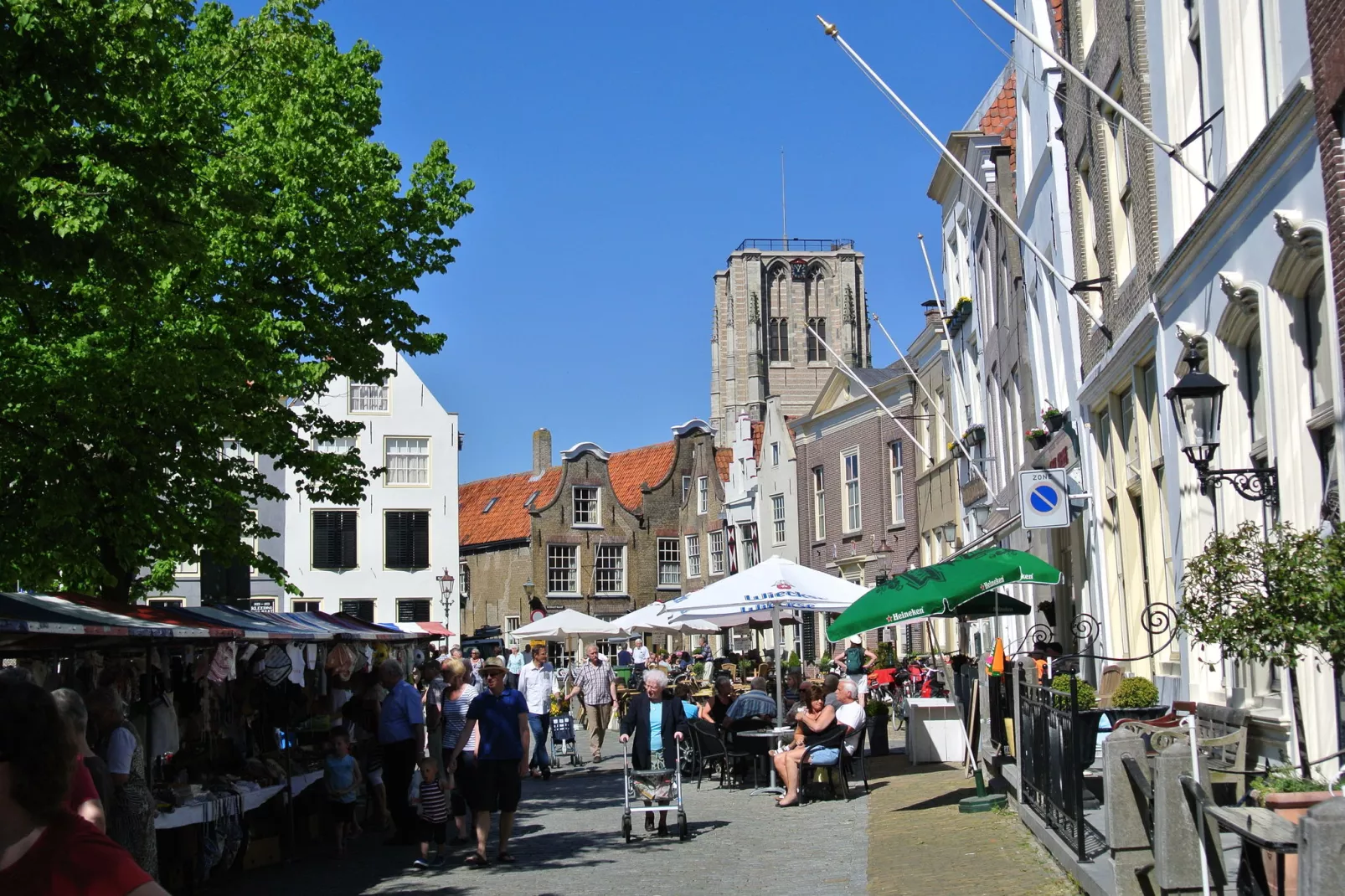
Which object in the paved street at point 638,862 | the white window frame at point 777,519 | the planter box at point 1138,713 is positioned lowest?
the paved street at point 638,862

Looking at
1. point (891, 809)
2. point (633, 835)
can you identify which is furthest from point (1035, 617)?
point (633, 835)

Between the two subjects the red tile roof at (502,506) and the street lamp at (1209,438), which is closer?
the street lamp at (1209,438)

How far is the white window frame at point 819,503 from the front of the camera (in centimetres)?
4559

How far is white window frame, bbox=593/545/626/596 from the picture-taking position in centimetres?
6116

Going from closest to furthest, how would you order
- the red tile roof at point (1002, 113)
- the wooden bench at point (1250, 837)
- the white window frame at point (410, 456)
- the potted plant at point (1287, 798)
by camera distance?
the wooden bench at point (1250, 837)
the potted plant at point (1287, 798)
the red tile roof at point (1002, 113)
the white window frame at point (410, 456)

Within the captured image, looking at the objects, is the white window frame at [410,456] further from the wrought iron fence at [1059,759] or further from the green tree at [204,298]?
the wrought iron fence at [1059,759]

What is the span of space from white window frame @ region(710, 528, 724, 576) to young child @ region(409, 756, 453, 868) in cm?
4689

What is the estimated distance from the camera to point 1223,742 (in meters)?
9.47

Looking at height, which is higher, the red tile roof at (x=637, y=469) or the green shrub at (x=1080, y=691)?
the red tile roof at (x=637, y=469)

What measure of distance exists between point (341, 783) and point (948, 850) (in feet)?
18.7

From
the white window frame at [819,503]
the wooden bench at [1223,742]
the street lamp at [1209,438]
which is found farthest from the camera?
the white window frame at [819,503]

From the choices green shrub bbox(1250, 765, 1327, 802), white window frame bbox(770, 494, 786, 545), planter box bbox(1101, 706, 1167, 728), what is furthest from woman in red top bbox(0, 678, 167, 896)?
white window frame bbox(770, 494, 786, 545)

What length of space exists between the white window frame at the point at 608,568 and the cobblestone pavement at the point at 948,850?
44826 millimetres

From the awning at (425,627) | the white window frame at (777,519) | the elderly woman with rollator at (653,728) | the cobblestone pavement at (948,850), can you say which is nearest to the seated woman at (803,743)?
the cobblestone pavement at (948,850)
